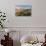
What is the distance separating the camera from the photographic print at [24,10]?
3.93 metres

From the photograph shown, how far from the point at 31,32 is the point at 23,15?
1.77ft

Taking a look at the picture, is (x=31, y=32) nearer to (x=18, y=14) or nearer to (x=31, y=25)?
(x=31, y=25)

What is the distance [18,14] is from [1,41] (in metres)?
0.89

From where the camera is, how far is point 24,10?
395cm

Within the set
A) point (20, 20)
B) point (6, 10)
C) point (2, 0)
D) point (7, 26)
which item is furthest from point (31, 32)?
point (2, 0)

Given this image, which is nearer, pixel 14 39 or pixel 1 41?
pixel 1 41

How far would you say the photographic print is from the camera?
393 centimetres

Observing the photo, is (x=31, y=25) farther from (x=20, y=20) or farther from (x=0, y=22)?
(x=0, y=22)

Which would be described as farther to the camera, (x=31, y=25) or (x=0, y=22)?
(x=31, y=25)

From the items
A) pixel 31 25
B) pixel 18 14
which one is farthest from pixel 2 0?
pixel 31 25

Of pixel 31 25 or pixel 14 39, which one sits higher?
pixel 31 25

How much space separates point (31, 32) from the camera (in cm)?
399

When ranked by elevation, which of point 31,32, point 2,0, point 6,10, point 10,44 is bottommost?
point 10,44

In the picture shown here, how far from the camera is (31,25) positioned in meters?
3.99
